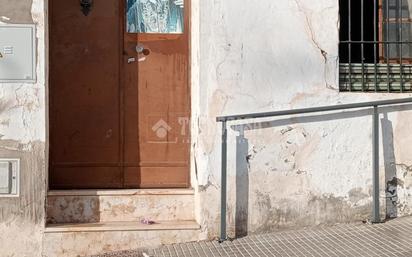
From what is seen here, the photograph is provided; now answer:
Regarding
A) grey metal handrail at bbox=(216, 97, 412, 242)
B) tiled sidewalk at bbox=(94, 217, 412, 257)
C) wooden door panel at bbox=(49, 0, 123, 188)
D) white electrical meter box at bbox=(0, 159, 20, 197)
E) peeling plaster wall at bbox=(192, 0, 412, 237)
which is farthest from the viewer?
wooden door panel at bbox=(49, 0, 123, 188)

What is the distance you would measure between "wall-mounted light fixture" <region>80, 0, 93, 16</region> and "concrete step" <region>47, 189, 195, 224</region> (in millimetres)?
1858

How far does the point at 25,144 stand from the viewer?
6289 mm

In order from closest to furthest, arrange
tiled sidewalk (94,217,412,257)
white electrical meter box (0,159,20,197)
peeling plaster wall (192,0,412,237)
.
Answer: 1. tiled sidewalk (94,217,412,257)
2. white electrical meter box (0,159,20,197)
3. peeling plaster wall (192,0,412,237)

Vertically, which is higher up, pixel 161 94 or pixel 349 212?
pixel 161 94

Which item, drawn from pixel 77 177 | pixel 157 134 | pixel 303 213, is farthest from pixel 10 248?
pixel 303 213

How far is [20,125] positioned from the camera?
6.30 m

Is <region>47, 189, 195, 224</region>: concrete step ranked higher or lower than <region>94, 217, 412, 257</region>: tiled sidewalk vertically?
higher

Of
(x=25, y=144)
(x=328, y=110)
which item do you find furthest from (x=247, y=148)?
(x=25, y=144)

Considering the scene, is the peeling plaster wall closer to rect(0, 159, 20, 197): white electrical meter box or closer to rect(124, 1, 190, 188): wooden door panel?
rect(124, 1, 190, 188): wooden door panel

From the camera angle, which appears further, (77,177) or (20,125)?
(77,177)

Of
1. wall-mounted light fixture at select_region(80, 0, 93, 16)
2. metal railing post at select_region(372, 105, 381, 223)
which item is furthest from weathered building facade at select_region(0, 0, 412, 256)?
wall-mounted light fixture at select_region(80, 0, 93, 16)

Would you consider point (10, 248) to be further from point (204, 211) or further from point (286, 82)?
point (286, 82)

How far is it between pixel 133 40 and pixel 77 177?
1536 mm

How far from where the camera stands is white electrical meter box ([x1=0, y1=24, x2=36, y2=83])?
6.27m
